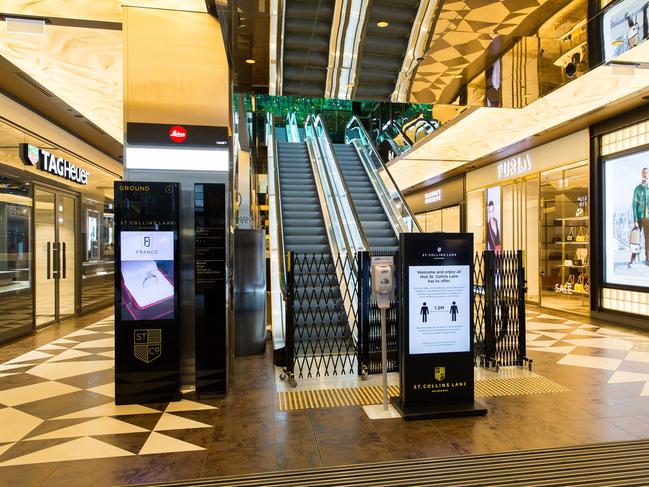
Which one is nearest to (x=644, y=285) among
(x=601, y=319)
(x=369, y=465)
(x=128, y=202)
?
(x=601, y=319)

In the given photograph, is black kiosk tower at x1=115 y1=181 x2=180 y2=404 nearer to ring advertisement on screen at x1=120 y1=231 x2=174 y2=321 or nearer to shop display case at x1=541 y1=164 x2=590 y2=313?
ring advertisement on screen at x1=120 y1=231 x2=174 y2=321

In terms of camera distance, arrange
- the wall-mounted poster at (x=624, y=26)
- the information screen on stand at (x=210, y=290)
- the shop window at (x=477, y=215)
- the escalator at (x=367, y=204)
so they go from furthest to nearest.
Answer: the shop window at (x=477, y=215), the escalator at (x=367, y=204), the wall-mounted poster at (x=624, y=26), the information screen on stand at (x=210, y=290)

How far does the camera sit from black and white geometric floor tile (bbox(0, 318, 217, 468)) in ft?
9.47

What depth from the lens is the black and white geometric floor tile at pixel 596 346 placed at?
4676mm

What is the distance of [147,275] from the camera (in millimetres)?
3760

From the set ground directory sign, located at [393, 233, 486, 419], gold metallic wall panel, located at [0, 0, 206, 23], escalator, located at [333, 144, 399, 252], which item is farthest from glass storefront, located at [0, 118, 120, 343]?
ground directory sign, located at [393, 233, 486, 419]

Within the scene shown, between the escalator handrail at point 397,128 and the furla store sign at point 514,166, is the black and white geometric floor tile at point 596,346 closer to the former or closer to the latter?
the furla store sign at point 514,166

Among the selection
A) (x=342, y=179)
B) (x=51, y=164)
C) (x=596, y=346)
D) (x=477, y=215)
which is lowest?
(x=596, y=346)

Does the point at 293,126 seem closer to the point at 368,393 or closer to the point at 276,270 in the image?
the point at 276,270

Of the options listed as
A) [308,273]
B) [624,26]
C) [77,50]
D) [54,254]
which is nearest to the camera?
[624,26]

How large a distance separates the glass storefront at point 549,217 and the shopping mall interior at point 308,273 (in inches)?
5.9

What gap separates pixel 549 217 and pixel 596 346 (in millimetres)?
4368

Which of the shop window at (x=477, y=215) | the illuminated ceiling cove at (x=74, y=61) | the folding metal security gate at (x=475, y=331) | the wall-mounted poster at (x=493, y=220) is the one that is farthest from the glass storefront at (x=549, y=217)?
the illuminated ceiling cove at (x=74, y=61)

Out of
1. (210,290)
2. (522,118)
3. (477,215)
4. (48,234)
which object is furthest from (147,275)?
(477,215)
